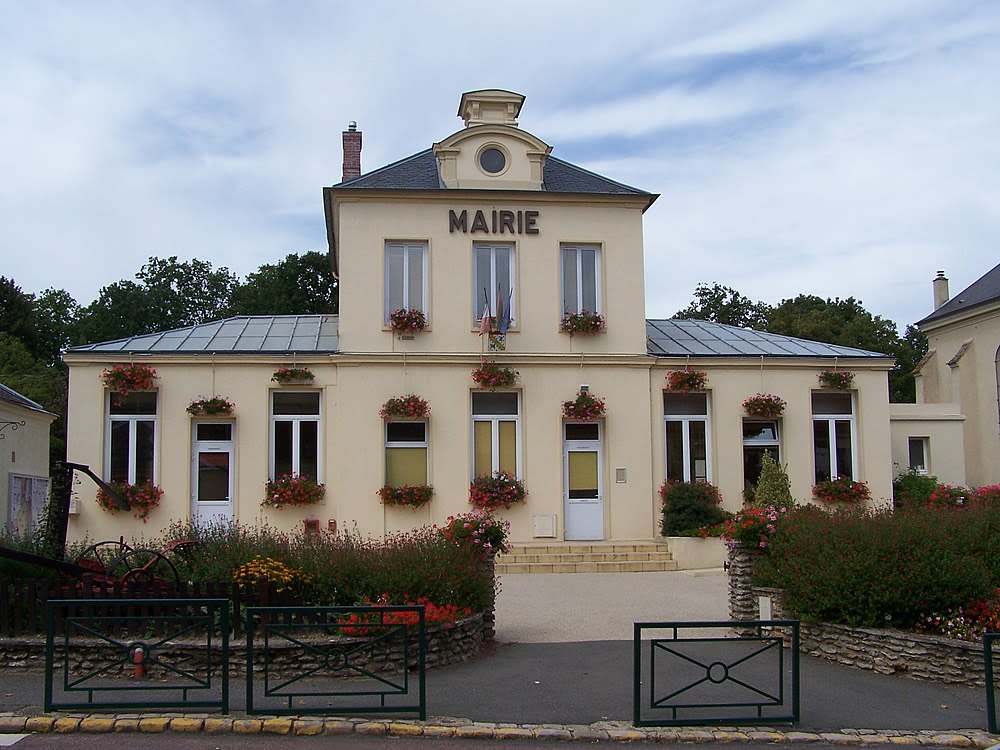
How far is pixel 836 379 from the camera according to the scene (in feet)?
75.7

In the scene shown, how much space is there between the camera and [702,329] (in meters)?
25.8

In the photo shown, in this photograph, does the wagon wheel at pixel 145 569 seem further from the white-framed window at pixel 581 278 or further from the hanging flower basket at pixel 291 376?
the white-framed window at pixel 581 278

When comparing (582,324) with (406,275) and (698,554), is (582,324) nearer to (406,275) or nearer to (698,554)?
(406,275)

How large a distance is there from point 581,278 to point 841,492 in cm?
723

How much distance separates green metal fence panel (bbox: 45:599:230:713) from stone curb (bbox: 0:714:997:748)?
0.79 ft

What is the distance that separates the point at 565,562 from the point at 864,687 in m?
10.1

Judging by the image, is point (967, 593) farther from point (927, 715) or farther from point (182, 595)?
point (182, 595)

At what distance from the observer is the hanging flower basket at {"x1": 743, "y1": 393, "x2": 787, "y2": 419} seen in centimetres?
2262

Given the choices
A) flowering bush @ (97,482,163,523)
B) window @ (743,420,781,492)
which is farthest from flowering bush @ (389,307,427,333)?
window @ (743,420,781,492)

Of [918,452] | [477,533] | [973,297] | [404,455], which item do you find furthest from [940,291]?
[477,533]

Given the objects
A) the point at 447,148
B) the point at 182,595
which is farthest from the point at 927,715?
the point at 447,148

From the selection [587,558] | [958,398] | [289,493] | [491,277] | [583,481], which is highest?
[491,277]

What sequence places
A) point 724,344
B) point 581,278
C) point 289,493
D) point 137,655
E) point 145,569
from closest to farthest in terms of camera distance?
point 137,655 < point 145,569 < point 289,493 < point 581,278 < point 724,344

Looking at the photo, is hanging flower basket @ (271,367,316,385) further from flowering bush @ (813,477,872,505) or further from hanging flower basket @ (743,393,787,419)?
flowering bush @ (813,477,872,505)
